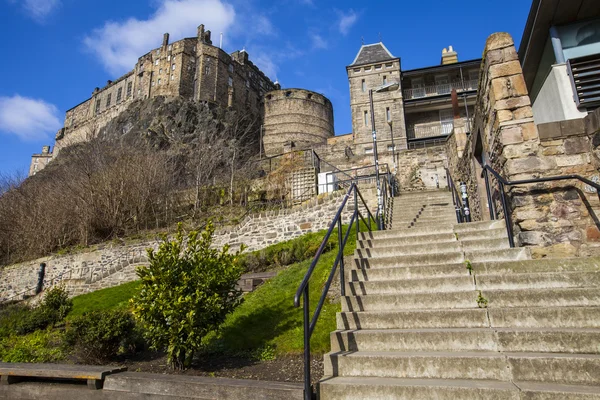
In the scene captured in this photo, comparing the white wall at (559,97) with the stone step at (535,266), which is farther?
the white wall at (559,97)

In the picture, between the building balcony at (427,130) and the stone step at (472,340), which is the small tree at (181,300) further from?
the building balcony at (427,130)

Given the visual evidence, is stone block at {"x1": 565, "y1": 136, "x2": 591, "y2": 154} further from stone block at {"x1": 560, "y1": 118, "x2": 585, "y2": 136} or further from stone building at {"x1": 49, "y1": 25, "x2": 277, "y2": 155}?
stone building at {"x1": 49, "y1": 25, "x2": 277, "y2": 155}

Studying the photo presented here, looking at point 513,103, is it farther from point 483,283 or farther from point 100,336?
point 100,336

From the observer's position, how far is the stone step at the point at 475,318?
10.3 ft

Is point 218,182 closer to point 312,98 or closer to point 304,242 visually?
point 304,242

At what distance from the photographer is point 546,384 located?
2568mm

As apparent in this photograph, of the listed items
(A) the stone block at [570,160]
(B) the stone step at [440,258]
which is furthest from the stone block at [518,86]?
(B) the stone step at [440,258]

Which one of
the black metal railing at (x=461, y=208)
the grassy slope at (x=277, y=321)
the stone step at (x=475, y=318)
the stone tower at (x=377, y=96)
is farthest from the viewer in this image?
the stone tower at (x=377, y=96)

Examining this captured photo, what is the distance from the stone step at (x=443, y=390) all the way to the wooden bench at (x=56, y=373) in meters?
2.35

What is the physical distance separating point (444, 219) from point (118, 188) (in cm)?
1597

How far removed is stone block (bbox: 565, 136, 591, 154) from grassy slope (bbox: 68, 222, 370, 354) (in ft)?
12.7

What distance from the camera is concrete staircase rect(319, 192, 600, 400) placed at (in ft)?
8.70

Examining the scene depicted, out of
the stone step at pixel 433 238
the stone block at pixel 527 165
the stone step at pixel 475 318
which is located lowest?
the stone step at pixel 475 318

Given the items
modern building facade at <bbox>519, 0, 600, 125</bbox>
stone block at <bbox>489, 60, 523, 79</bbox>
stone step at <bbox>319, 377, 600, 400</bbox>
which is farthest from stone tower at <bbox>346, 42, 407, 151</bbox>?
stone step at <bbox>319, 377, 600, 400</bbox>
